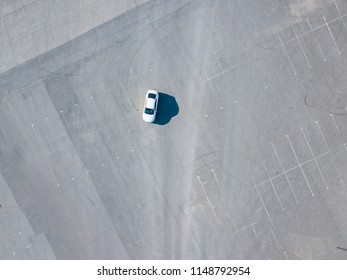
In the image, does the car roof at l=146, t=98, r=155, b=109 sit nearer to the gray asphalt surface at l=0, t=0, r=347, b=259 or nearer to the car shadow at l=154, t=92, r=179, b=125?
the car shadow at l=154, t=92, r=179, b=125

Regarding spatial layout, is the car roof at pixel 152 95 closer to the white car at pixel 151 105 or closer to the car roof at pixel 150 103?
the white car at pixel 151 105

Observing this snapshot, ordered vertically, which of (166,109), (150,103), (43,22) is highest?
(43,22)

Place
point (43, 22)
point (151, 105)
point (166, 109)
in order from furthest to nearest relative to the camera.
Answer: point (43, 22)
point (166, 109)
point (151, 105)

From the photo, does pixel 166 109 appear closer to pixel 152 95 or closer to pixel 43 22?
pixel 152 95

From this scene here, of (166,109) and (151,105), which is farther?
(166,109)

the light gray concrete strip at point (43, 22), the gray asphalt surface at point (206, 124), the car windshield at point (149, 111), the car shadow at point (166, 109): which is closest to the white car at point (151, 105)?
the car windshield at point (149, 111)

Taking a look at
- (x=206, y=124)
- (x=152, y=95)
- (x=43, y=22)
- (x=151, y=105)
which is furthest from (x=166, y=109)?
(x=43, y=22)
